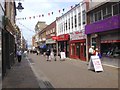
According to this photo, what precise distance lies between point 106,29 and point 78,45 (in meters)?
12.8

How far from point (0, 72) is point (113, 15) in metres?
12.6

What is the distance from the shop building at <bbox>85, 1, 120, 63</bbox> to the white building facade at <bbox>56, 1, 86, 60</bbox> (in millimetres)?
3675

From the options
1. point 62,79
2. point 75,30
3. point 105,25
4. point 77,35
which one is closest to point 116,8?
point 105,25

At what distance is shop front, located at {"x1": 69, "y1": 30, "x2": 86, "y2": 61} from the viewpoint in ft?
111

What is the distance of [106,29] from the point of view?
24.6 m

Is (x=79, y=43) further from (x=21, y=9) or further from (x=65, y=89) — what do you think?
(x=65, y=89)

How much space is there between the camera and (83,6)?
33969 millimetres

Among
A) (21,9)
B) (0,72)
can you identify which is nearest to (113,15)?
(21,9)

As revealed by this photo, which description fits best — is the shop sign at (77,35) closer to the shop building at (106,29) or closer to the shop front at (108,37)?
the shop building at (106,29)

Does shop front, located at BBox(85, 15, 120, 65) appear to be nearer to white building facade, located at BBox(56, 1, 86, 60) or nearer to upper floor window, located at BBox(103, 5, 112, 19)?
upper floor window, located at BBox(103, 5, 112, 19)

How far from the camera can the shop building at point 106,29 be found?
907 inches

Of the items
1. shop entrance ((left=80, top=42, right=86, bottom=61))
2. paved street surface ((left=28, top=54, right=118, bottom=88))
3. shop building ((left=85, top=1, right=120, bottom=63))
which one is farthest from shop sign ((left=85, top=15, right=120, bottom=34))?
paved street surface ((left=28, top=54, right=118, bottom=88))

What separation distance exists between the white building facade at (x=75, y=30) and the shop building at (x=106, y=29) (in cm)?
367

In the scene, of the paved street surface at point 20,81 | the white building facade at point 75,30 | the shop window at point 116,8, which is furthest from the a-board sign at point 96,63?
the white building facade at point 75,30
